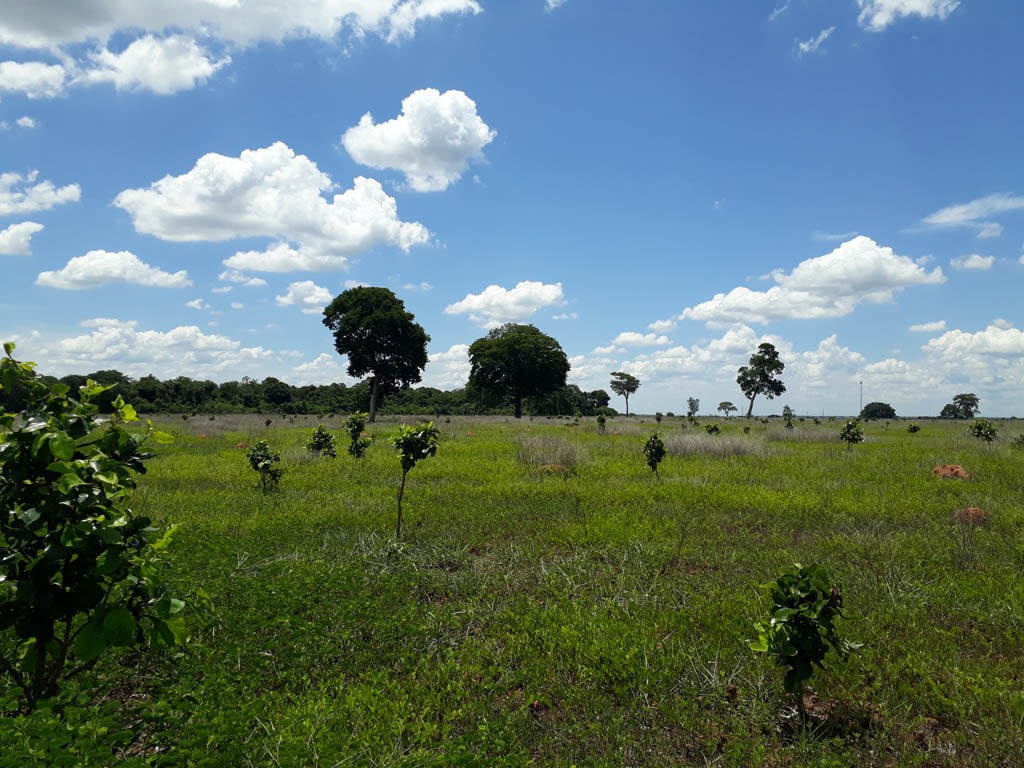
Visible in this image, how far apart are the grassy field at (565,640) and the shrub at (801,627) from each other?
343 mm

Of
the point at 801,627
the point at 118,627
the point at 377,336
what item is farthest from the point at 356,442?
the point at 377,336

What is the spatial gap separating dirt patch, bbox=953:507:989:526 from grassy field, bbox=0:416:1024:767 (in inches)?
4.6

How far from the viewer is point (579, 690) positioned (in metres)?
4.20

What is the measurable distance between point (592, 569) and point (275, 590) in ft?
12.3

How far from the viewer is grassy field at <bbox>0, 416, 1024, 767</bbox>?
140 inches

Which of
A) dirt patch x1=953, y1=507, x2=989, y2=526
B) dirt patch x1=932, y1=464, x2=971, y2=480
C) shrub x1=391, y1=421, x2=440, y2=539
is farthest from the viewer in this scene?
dirt patch x1=932, y1=464, x2=971, y2=480

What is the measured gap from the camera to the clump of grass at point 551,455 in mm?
15758

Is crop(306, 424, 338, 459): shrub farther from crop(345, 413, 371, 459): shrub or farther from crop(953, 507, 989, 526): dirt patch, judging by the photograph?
crop(953, 507, 989, 526): dirt patch

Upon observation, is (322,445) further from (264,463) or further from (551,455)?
(551,455)

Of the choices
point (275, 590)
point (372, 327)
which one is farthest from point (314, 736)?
point (372, 327)

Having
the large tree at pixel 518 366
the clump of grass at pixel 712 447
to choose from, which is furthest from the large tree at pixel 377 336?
the clump of grass at pixel 712 447

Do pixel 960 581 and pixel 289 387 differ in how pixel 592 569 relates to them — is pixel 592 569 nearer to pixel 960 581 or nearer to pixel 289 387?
pixel 960 581

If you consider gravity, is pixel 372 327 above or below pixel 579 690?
above

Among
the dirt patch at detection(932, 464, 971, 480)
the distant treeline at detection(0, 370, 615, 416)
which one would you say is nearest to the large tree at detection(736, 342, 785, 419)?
the distant treeline at detection(0, 370, 615, 416)
